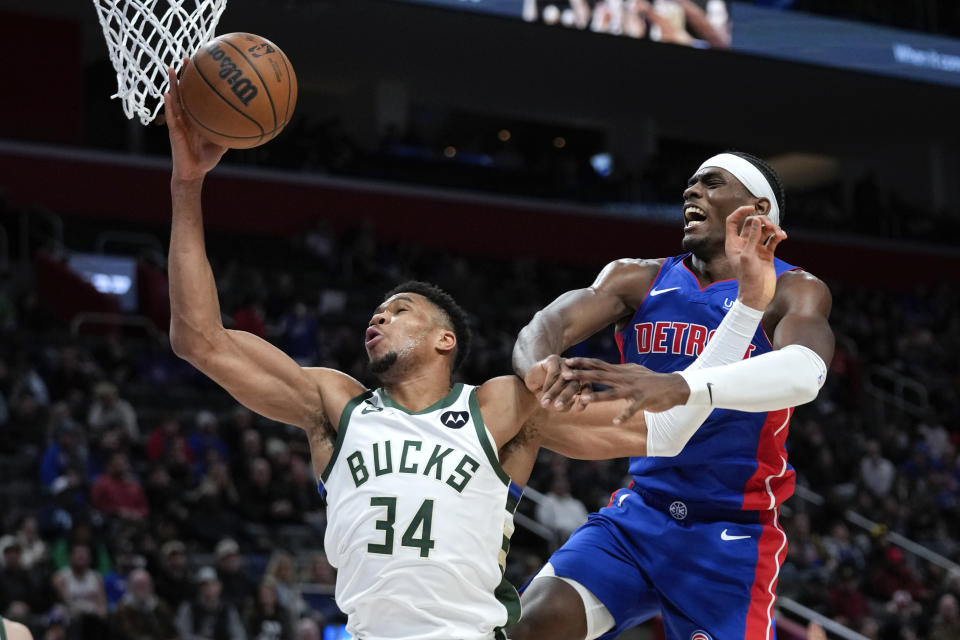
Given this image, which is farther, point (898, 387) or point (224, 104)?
point (898, 387)

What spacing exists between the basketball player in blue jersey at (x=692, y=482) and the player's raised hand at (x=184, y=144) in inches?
49.8

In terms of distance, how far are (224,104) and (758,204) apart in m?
2.03

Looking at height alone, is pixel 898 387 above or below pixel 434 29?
below

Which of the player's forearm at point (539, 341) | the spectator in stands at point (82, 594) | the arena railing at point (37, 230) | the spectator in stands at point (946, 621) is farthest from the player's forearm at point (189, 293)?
the arena railing at point (37, 230)

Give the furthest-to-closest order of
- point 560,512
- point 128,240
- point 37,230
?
1. point 128,240
2. point 37,230
3. point 560,512

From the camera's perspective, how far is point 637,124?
990 inches

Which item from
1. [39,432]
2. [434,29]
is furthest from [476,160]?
[39,432]

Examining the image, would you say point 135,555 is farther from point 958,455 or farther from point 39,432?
point 958,455

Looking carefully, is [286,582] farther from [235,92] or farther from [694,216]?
[235,92]

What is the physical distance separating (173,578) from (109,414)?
2586 mm

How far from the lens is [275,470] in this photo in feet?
40.7

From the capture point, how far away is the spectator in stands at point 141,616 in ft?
31.2

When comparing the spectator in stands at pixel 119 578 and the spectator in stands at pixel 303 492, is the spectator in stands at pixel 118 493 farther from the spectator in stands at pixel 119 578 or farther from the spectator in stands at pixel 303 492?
the spectator in stands at pixel 303 492

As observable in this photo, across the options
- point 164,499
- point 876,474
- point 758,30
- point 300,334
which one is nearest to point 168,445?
point 164,499
